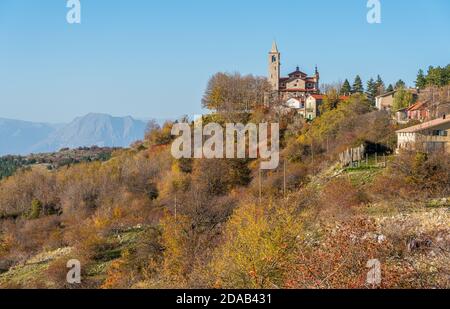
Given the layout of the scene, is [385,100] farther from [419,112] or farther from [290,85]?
[290,85]

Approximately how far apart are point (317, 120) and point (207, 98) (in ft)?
39.0

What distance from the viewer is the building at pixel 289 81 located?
177 ft

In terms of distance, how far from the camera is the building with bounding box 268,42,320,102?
2126 inches

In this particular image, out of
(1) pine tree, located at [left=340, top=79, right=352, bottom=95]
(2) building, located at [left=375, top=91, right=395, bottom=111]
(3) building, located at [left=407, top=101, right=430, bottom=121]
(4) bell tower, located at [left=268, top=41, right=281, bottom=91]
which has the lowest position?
(3) building, located at [left=407, top=101, right=430, bottom=121]

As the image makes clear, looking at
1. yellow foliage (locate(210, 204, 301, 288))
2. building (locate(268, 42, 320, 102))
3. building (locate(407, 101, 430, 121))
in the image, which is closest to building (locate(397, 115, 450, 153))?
building (locate(407, 101, 430, 121))

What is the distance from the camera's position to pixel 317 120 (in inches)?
1497

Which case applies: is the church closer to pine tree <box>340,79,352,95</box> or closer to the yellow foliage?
pine tree <box>340,79,352,95</box>

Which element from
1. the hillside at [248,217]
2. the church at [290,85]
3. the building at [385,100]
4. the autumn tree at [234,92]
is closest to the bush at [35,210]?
the hillside at [248,217]

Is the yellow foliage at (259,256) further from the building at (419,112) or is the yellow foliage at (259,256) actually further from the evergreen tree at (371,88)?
the evergreen tree at (371,88)

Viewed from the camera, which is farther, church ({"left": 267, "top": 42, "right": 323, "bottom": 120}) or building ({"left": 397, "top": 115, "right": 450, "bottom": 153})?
church ({"left": 267, "top": 42, "right": 323, "bottom": 120})

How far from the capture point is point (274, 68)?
55781 millimetres

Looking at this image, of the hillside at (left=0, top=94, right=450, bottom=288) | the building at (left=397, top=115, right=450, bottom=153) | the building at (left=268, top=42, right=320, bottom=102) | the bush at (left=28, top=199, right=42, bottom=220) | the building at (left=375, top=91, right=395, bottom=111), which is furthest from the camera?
the building at (left=268, top=42, right=320, bottom=102)
